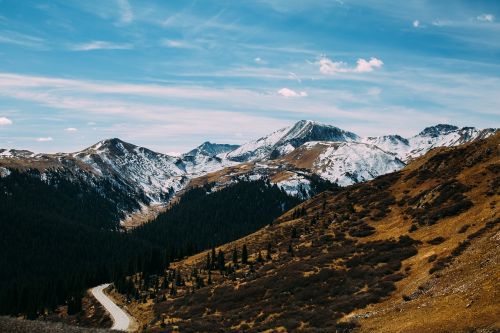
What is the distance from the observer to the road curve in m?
87.9

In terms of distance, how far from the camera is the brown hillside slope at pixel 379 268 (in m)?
47.9

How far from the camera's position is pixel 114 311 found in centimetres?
10494

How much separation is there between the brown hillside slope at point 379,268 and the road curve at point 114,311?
6344 millimetres

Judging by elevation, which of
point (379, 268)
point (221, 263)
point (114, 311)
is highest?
point (379, 268)

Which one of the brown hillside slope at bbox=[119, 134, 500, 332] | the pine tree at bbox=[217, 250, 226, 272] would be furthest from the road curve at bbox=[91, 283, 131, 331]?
the pine tree at bbox=[217, 250, 226, 272]

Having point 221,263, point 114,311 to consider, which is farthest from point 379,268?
point 114,311

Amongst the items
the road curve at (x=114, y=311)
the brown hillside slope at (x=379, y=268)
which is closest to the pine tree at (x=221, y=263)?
the brown hillside slope at (x=379, y=268)

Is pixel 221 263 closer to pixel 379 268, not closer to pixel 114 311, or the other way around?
pixel 114 311

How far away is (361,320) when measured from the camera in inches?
2053

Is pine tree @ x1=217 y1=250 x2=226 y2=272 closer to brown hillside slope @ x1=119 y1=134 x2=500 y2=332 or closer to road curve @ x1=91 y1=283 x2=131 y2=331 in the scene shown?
brown hillside slope @ x1=119 y1=134 x2=500 y2=332

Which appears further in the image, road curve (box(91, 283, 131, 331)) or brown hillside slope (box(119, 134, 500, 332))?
road curve (box(91, 283, 131, 331))

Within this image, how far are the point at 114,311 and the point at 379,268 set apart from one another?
6522 cm

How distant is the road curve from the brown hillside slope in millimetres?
6344

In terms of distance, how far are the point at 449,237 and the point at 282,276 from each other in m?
32.6
